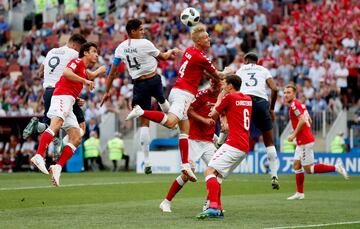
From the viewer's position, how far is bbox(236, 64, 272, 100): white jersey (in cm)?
1938

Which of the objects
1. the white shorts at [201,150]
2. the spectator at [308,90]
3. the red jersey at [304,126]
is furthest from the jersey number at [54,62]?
the spectator at [308,90]

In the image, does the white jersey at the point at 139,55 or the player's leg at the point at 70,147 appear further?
the white jersey at the point at 139,55

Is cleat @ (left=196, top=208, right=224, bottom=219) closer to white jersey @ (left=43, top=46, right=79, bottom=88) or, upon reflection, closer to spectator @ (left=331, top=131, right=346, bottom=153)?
white jersey @ (left=43, top=46, right=79, bottom=88)

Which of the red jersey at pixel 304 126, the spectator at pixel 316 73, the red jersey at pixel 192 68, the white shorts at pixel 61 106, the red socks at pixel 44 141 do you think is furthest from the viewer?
the spectator at pixel 316 73

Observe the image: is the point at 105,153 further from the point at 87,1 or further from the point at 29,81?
the point at 87,1

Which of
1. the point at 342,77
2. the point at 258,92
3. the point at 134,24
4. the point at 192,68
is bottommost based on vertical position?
the point at 258,92

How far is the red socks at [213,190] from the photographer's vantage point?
13.8 meters

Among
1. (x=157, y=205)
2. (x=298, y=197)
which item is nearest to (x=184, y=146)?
(x=157, y=205)

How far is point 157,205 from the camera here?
54.8 feet

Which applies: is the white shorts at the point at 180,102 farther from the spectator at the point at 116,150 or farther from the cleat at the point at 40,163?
the spectator at the point at 116,150

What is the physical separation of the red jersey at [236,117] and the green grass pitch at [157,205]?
116cm

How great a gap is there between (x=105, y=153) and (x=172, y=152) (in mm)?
4769

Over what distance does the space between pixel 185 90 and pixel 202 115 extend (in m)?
0.60

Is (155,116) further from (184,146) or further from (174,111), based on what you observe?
(184,146)
